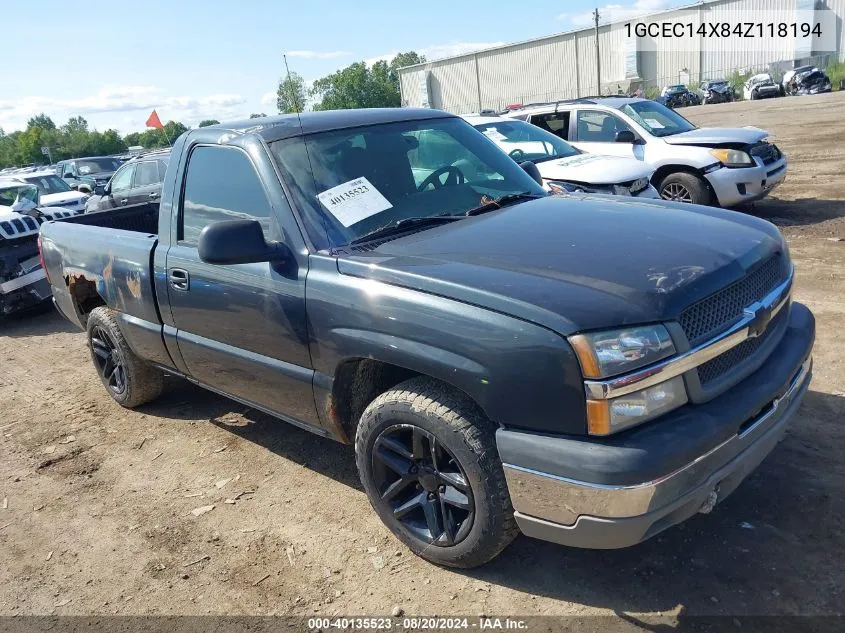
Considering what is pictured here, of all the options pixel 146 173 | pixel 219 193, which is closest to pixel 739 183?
pixel 219 193

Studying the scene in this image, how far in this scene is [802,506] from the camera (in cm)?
311

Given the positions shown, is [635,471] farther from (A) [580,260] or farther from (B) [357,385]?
(B) [357,385]

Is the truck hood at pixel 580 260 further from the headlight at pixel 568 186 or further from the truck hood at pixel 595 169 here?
the truck hood at pixel 595 169

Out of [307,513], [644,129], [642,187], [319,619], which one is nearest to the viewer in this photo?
[319,619]

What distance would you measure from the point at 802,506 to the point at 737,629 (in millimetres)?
898

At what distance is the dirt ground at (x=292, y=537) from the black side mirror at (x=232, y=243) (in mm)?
1391

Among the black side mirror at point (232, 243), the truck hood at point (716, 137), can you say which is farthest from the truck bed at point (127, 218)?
the truck hood at point (716, 137)

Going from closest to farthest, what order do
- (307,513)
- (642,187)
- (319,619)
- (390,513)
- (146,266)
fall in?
(319,619) → (390,513) → (307,513) → (146,266) → (642,187)

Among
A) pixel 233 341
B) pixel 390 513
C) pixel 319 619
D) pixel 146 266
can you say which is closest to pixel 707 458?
pixel 390 513

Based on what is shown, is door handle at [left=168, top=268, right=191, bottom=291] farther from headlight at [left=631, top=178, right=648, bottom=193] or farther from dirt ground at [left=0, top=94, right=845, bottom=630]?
headlight at [left=631, top=178, right=648, bottom=193]

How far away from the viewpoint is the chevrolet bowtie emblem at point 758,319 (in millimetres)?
2658

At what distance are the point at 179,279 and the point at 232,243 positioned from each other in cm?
98

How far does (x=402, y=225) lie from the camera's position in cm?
328

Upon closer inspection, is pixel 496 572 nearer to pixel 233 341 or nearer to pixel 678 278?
pixel 678 278
